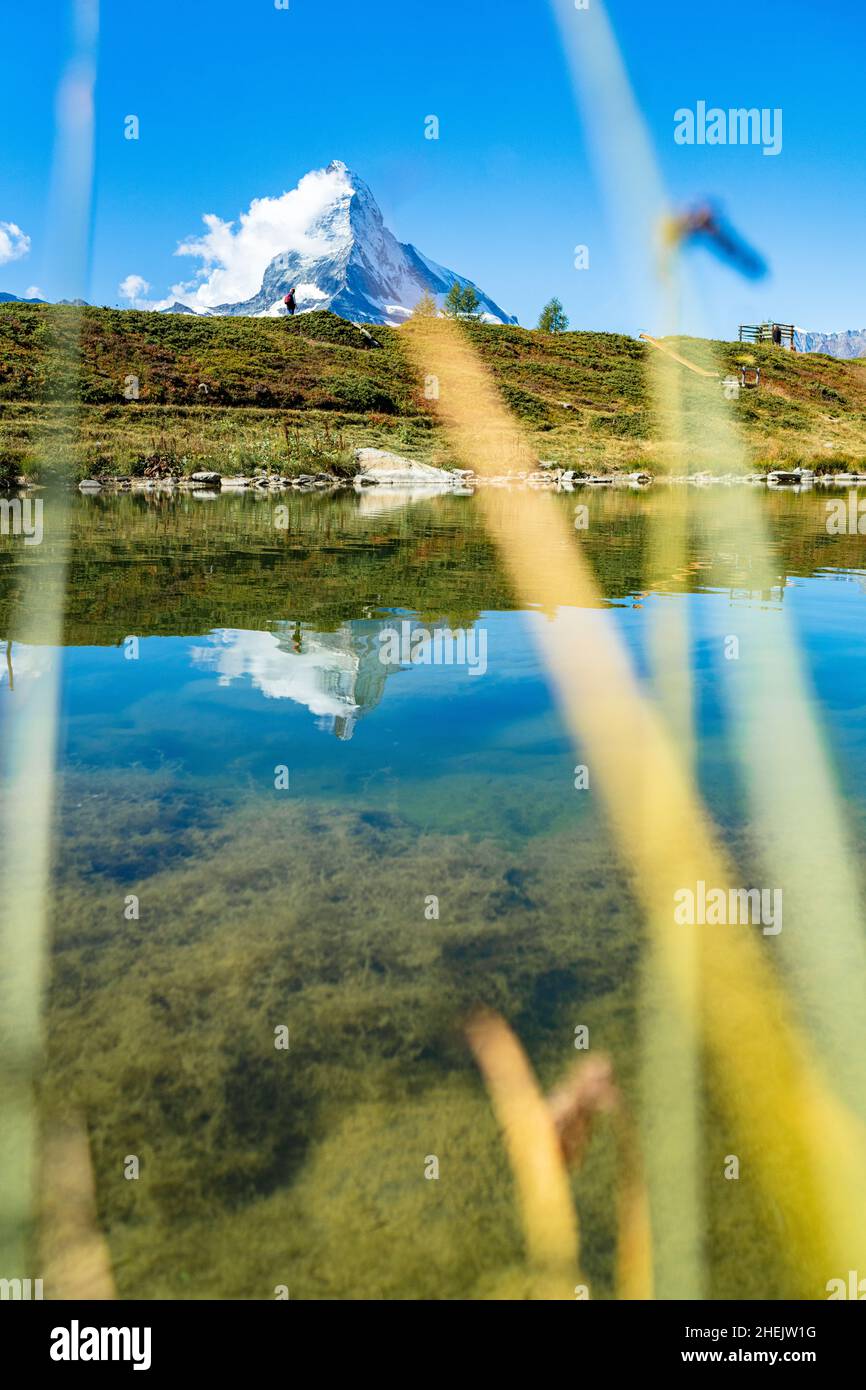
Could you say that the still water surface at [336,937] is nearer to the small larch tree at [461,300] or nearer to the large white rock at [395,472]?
the large white rock at [395,472]

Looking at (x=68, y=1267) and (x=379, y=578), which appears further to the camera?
(x=379, y=578)

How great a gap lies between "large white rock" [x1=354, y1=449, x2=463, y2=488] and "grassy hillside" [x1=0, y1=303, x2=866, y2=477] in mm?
1432

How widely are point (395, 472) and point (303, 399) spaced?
51.1ft

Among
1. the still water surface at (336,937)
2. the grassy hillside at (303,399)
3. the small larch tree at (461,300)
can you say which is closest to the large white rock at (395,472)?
the grassy hillside at (303,399)

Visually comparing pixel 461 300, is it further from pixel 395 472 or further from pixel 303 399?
pixel 395 472

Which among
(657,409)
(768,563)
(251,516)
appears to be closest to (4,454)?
(251,516)

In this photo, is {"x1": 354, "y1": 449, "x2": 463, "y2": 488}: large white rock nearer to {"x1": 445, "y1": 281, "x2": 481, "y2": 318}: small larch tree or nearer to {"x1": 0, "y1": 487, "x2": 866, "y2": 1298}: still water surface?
{"x1": 0, "y1": 487, "x2": 866, "y2": 1298}: still water surface

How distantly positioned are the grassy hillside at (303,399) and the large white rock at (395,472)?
4.70 feet

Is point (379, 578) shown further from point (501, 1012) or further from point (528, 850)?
point (501, 1012)

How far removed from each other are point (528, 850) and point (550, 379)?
223 feet

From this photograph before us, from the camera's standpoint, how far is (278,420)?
46438mm

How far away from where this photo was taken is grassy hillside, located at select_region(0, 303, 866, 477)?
39.2m

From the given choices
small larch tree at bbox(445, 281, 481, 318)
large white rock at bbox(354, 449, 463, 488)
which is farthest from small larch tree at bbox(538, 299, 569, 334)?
large white rock at bbox(354, 449, 463, 488)
